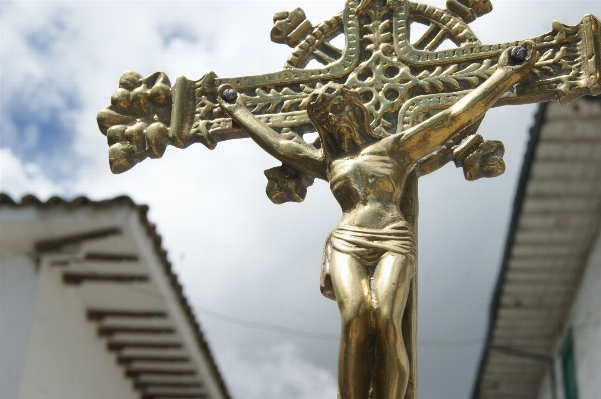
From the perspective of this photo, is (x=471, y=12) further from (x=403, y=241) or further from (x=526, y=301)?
(x=526, y=301)

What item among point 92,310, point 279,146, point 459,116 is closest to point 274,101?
point 279,146

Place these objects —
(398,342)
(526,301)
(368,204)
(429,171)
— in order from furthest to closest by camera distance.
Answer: (526,301) < (429,171) < (368,204) < (398,342)

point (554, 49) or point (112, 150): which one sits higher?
point (554, 49)

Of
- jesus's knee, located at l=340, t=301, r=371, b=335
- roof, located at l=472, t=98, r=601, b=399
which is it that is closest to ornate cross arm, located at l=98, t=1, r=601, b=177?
jesus's knee, located at l=340, t=301, r=371, b=335

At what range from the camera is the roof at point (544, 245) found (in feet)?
22.7

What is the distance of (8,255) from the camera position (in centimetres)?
777

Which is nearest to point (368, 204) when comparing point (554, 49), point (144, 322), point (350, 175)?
point (350, 175)

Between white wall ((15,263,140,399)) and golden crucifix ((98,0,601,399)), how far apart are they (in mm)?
3686

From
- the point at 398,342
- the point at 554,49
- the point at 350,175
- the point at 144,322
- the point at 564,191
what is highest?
the point at 564,191

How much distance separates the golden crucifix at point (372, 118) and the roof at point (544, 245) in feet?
8.67

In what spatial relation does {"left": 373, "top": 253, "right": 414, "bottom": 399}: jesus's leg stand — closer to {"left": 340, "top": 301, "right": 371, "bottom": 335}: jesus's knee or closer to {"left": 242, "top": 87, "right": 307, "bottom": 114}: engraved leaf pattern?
{"left": 340, "top": 301, "right": 371, "bottom": 335}: jesus's knee

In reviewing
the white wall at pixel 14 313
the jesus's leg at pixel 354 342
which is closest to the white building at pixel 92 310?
the white wall at pixel 14 313

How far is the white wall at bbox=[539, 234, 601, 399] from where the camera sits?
7086mm

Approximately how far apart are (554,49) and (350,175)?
1.08 m
